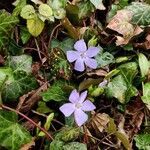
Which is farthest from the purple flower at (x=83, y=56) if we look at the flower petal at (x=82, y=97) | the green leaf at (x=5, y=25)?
the green leaf at (x=5, y=25)

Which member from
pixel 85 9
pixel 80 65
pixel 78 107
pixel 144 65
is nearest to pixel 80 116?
pixel 78 107

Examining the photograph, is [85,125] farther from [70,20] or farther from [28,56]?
[70,20]

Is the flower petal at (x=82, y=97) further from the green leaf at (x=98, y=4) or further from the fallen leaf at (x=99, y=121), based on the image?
the green leaf at (x=98, y=4)

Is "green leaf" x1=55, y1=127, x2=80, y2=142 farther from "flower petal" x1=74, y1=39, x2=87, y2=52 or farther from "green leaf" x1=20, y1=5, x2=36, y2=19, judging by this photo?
"green leaf" x1=20, y1=5, x2=36, y2=19

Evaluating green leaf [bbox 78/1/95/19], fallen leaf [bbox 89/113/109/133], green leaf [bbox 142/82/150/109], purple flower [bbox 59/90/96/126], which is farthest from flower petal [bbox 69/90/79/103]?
green leaf [bbox 78/1/95/19]

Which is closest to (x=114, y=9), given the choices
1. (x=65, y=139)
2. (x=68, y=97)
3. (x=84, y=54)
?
(x=84, y=54)

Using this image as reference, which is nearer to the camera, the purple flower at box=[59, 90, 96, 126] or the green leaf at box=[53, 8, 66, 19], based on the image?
the purple flower at box=[59, 90, 96, 126]
